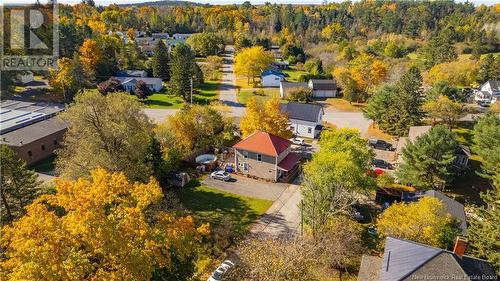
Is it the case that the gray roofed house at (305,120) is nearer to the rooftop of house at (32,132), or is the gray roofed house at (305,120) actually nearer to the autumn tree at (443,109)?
the autumn tree at (443,109)

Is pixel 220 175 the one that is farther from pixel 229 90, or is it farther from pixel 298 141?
pixel 229 90

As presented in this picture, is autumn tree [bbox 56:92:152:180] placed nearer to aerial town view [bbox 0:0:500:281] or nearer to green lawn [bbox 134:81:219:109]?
aerial town view [bbox 0:0:500:281]

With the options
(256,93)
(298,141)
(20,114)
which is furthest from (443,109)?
(20,114)

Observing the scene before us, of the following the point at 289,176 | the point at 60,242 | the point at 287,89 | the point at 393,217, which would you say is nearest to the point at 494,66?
the point at 287,89

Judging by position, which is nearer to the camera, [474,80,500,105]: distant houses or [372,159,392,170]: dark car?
[372,159,392,170]: dark car

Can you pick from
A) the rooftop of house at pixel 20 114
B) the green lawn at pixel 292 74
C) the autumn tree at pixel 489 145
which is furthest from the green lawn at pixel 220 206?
the green lawn at pixel 292 74

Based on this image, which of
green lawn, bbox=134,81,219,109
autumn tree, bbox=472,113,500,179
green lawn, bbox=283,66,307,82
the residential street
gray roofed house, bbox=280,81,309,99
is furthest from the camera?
green lawn, bbox=283,66,307,82

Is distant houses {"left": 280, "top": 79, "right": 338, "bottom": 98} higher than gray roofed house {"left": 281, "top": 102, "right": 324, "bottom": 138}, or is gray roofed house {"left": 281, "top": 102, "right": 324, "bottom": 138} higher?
distant houses {"left": 280, "top": 79, "right": 338, "bottom": 98}

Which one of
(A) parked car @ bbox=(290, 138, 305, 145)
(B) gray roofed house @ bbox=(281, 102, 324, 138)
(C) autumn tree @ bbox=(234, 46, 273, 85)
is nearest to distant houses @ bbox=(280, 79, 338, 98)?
(C) autumn tree @ bbox=(234, 46, 273, 85)
